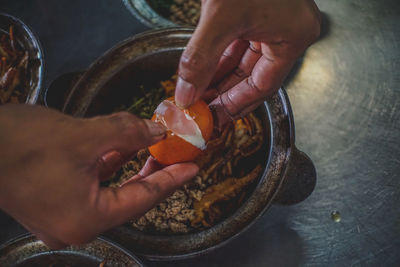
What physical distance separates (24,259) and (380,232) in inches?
70.0

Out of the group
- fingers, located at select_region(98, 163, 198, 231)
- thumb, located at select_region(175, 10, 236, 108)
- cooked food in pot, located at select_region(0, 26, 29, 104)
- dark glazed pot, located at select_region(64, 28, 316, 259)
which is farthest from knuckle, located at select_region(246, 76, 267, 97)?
cooked food in pot, located at select_region(0, 26, 29, 104)

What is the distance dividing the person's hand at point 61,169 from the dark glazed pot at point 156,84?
1.36 ft

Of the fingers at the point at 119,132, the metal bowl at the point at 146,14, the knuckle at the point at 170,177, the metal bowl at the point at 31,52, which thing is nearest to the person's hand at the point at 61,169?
the fingers at the point at 119,132

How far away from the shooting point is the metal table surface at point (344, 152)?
4.90ft

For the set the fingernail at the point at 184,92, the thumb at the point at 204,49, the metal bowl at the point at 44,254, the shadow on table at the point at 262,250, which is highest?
the thumb at the point at 204,49

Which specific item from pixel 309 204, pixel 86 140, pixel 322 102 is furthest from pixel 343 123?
pixel 86 140

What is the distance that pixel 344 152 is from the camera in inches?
63.4

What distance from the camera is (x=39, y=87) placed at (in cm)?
161

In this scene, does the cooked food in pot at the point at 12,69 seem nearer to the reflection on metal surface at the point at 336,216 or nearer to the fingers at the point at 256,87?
the fingers at the point at 256,87

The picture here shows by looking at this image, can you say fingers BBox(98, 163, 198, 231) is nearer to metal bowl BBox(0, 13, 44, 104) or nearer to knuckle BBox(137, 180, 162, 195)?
knuckle BBox(137, 180, 162, 195)

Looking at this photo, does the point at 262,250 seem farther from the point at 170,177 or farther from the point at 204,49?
the point at 204,49

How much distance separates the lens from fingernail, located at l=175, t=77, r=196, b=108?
38.4 inches

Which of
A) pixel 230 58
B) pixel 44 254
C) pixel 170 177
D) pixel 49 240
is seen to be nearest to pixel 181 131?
pixel 170 177

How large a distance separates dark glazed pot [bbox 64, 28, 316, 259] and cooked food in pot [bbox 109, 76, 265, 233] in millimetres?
116
